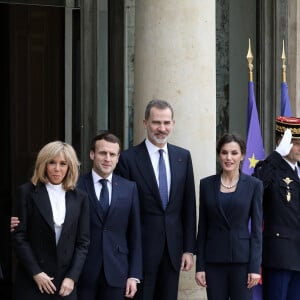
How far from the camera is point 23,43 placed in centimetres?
1014

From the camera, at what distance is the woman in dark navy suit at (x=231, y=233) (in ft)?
Answer: 20.9

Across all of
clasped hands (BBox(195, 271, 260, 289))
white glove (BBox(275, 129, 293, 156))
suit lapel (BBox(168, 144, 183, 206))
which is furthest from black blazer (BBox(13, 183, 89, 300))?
white glove (BBox(275, 129, 293, 156))

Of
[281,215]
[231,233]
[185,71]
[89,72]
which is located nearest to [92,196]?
[231,233]

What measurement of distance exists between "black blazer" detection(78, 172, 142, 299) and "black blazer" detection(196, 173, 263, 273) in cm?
51

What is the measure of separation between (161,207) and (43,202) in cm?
95

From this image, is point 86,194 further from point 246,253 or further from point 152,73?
point 152,73

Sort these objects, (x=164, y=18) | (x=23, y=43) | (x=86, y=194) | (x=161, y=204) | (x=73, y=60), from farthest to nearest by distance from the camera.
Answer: (x=23, y=43), (x=73, y=60), (x=164, y=18), (x=161, y=204), (x=86, y=194)

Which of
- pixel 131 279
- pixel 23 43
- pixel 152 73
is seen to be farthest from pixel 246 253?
pixel 23 43

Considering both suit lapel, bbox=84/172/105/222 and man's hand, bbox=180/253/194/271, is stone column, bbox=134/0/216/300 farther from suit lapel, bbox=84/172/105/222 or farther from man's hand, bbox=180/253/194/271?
suit lapel, bbox=84/172/105/222

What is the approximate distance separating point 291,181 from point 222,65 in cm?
311

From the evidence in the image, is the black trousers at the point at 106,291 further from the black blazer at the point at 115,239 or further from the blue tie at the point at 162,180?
the blue tie at the point at 162,180

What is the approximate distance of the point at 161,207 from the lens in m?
6.45

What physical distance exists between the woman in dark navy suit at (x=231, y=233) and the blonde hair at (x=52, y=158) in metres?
1.03

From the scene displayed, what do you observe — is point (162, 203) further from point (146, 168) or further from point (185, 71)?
point (185, 71)
